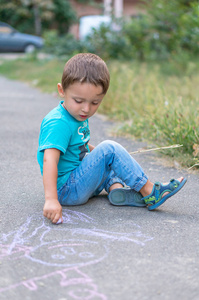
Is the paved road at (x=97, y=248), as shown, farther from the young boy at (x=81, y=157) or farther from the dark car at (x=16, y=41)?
the dark car at (x=16, y=41)

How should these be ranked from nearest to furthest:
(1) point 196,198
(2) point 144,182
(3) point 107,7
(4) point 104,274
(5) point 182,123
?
(4) point 104,274 < (2) point 144,182 < (1) point 196,198 < (5) point 182,123 < (3) point 107,7

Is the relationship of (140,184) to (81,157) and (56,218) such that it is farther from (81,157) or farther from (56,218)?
(56,218)

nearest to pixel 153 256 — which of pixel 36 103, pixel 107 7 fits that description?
pixel 36 103

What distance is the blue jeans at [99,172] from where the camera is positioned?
2.70 metres

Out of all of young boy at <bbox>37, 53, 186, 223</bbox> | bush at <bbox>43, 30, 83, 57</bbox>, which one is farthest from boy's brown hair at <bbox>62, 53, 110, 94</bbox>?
bush at <bbox>43, 30, 83, 57</bbox>

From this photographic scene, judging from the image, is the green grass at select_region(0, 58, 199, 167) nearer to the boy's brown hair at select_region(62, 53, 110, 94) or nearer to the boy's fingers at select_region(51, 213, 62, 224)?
the boy's brown hair at select_region(62, 53, 110, 94)

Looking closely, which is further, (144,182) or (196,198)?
(196,198)

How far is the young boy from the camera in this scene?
253cm

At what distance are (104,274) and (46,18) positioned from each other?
26.0 meters

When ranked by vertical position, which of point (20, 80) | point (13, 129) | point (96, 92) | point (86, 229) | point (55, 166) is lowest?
point (20, 80)

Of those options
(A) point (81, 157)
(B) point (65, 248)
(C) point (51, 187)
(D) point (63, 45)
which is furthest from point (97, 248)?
(D) point (63, 45)

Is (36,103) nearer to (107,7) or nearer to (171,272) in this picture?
(107,7)

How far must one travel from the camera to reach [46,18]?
2630cm

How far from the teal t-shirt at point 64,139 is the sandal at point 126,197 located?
31 cm
